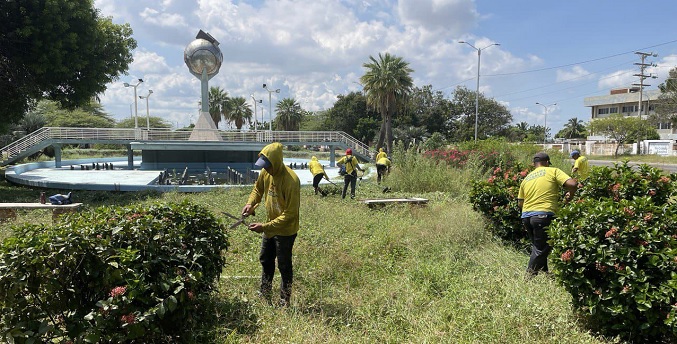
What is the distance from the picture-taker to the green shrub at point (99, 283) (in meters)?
2.51

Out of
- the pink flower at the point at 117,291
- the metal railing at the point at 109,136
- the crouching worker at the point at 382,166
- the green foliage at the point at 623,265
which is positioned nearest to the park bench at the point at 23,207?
the pink flower at the point at 117,291

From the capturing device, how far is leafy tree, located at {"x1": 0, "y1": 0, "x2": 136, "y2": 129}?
45.3ft

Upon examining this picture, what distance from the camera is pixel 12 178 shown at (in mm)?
17859

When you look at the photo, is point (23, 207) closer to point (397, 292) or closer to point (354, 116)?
point (397, 292)

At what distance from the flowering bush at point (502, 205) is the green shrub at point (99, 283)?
495cm

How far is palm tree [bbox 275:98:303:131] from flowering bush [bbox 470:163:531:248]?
54.4m

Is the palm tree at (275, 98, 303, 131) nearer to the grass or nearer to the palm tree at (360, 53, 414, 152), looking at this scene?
the palm tree at (360, 53, 414, 152)

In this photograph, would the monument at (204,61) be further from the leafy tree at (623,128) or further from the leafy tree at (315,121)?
the leafy tree at (623,128)

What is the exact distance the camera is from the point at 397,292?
4223 millimetres

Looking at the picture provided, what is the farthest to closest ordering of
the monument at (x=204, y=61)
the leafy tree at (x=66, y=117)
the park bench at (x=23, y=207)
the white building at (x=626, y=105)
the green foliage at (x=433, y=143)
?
A: the white building at (x=626, y=105) → the leafy tree at (x=66, y=117) → the monument at (x=204, y=61) → the green foliage at (x=433, y=143) → the park bench at (x=23, y=207)

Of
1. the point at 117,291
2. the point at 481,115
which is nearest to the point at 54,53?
the point at 117,291

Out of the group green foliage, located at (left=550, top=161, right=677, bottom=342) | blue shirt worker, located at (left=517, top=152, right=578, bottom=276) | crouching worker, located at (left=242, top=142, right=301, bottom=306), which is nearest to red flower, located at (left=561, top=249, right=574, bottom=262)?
green foliage, located at (left=550, top=161, right=677, bottom=342)

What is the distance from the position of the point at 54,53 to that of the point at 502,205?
15.3 meters

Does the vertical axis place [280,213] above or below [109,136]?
below
